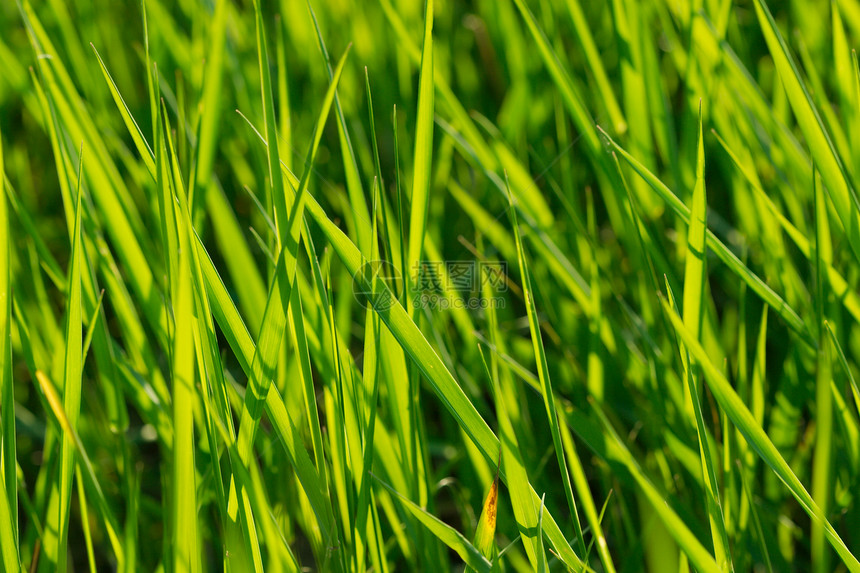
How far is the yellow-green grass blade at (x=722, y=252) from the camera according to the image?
0.43 m

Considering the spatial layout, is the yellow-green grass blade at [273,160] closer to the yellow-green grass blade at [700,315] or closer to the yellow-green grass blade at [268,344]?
the yellow-green grass blade at [268,344]

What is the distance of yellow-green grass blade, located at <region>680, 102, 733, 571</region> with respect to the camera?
1.32ft

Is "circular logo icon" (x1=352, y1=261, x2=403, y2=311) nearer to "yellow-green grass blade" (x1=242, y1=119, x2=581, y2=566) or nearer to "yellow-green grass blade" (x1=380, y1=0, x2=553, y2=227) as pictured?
"yellow-green grass blade" (x1=242, y1=119, x2=581, y2=566)

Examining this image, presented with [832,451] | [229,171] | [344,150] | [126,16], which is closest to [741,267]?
[832,451]

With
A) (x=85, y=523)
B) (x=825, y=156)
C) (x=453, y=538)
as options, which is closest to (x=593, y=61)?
(x=825, y=156)

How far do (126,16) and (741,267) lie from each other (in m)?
1.03

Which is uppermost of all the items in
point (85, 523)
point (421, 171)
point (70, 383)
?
point (421, 171)

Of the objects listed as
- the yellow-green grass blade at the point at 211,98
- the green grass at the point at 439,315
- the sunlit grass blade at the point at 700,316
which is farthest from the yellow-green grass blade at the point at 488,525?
the yellow-green grass blade at the point at 211,98

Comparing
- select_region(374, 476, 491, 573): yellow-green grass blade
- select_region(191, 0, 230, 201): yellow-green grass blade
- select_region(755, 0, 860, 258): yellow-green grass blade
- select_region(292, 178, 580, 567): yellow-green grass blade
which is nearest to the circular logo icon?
select_region(292, 178, 580, 567): yellow-green grass blade

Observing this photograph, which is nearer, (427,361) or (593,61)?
(427,361)

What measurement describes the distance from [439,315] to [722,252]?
24 cm

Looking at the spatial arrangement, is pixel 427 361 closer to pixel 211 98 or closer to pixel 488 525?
pixel 488 525

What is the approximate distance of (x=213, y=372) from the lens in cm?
40

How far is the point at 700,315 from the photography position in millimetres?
463
